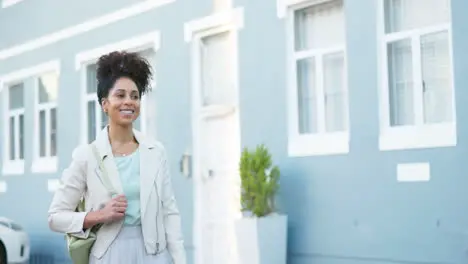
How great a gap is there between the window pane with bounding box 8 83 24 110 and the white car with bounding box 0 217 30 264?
136 inches

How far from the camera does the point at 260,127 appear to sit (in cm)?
1099

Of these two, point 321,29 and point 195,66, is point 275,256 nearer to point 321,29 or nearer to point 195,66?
point 321,29

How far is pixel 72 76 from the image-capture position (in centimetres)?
1512

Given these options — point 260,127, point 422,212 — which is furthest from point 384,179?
point 260,127

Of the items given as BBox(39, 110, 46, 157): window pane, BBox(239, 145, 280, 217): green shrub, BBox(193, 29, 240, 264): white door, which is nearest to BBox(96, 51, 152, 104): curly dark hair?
BBox(239, 145, 280, 217): green shrub

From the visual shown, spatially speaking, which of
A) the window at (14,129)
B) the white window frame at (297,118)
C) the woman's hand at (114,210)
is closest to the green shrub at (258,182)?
the white window frame at (297,118)

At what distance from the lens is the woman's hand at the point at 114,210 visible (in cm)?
427

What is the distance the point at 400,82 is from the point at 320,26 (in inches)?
54.7

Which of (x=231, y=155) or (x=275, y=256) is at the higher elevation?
(x=231, y=155)

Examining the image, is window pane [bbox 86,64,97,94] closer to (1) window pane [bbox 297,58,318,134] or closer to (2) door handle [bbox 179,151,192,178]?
(2) door handle [bbox 179,151,192,178]

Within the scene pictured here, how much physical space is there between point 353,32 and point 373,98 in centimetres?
76

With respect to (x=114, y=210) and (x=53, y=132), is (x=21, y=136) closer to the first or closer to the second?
(x=53, y=132)

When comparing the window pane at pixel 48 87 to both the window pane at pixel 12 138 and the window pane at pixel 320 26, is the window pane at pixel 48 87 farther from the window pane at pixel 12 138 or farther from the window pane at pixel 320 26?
the window pane at pixel 320 26

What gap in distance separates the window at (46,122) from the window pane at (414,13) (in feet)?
25.1
